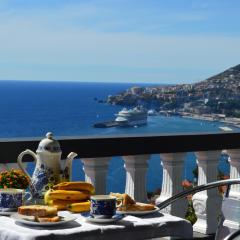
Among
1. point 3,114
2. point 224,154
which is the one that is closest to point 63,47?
point 3,114

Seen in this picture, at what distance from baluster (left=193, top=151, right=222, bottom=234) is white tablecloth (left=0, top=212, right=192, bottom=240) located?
83.1 inches

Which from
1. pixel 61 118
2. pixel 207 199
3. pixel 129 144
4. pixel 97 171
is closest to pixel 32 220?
pixel 97 171

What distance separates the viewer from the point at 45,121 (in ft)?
331

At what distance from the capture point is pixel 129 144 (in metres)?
4.66

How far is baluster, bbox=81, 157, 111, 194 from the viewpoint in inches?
180

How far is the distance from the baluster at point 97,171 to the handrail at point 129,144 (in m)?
0.06

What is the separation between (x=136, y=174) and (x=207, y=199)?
2.28ft

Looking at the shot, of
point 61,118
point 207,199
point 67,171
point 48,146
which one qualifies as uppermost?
point 48,146

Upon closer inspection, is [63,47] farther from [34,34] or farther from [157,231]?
[157,231]

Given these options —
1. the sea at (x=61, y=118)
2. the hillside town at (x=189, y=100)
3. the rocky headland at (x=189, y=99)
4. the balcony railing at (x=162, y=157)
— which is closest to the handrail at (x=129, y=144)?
the balcony railing at (x=162, y=157)

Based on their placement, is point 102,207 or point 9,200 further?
point 9,200

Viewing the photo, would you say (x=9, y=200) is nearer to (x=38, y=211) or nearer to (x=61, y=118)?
(x=38, y=211)

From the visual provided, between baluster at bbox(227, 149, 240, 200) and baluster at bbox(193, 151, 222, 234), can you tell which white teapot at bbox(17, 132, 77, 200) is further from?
baluster at bbox(227, 149, 240, 200)

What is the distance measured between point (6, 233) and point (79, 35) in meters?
143
